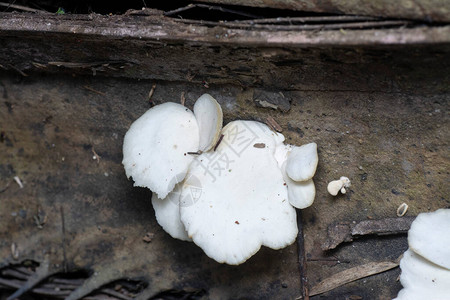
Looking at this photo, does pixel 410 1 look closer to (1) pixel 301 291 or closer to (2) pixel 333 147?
(2) pixel 333 147

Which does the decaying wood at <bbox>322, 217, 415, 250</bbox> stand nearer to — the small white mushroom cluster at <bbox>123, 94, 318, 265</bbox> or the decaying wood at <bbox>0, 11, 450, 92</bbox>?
the small white mushroom cluster at <bbox>123, 94, 318, 265</bbox>

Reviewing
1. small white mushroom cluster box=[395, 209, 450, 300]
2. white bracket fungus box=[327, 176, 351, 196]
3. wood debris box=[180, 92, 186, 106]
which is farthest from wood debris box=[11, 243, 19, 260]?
small white mushroom cluster box=[395, 209, 450, 300]

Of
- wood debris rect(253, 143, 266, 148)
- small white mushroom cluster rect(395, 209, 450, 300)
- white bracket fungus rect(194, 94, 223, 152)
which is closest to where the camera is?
small white mushroom cluster rect(395, 209, 450, 300)

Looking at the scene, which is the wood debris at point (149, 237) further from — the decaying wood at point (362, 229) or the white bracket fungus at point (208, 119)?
the decaying wood at point (362, 229)

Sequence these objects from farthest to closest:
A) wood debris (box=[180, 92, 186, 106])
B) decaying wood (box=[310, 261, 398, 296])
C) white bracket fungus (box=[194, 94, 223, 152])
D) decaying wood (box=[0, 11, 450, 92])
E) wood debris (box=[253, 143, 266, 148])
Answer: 1. wood debris (box=[180, 92, 186, 106])
2. decaying wood (box=[310, 261, 398, 296])
3. wood debris (box=[253, 143, 266, 148])
4. white bracket fungus (box=[194, 94, 223, 152])
5. decaying wood (box=[0, 11, 450, 92])

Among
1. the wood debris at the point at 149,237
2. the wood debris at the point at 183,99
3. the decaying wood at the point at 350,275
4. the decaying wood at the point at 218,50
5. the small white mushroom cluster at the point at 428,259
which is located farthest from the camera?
the wood debris at the point at 149,237

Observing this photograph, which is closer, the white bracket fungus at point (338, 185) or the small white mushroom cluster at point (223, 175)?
the small white mushroom cluster at point (223, 175)

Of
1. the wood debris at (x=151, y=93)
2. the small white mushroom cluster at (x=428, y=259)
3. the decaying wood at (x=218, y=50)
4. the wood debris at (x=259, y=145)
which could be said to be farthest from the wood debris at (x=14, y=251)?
the small white mushroom cluster at (x=428, y=259)
